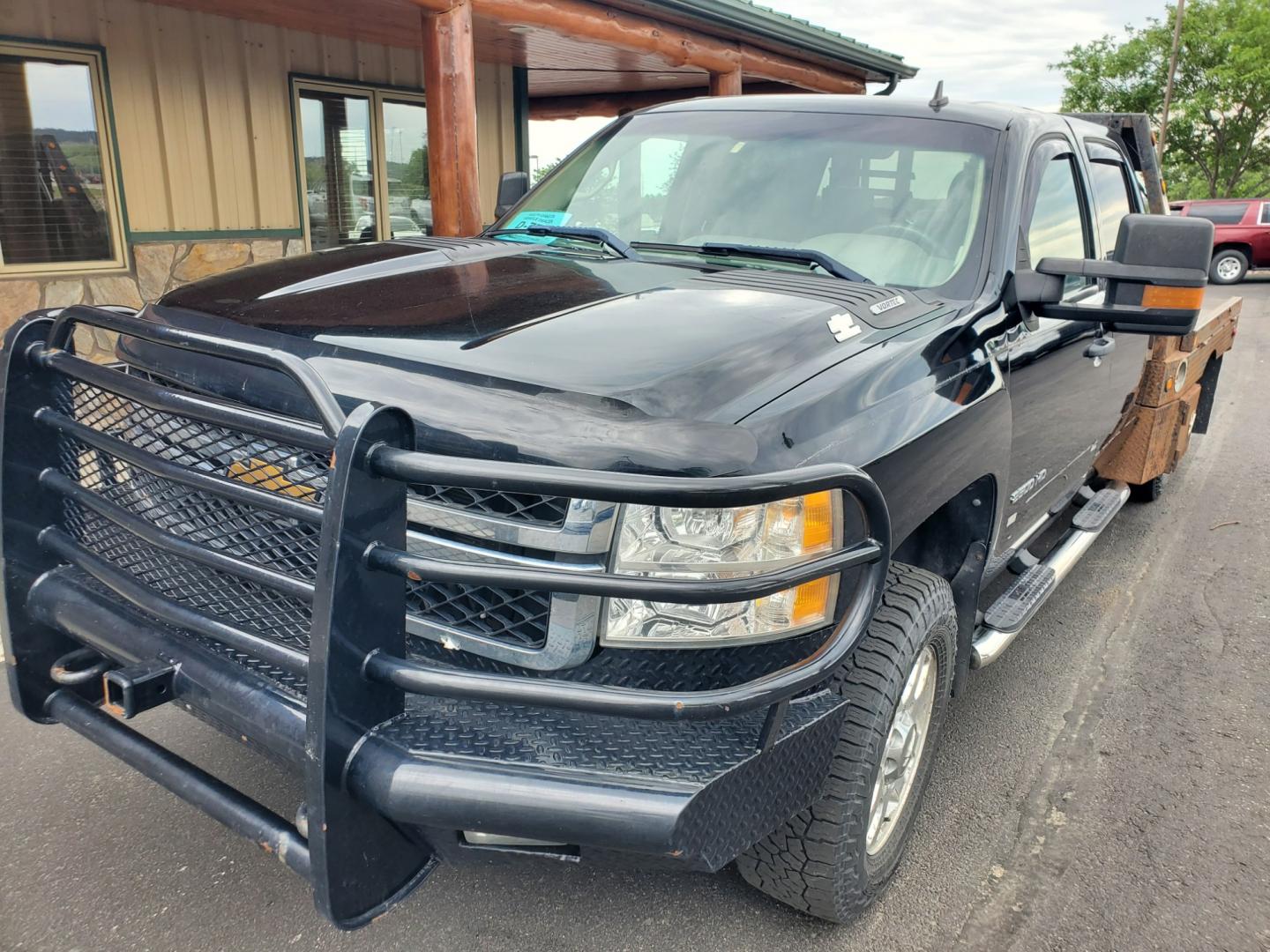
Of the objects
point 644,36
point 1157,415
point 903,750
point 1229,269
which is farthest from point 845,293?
point 1229,269

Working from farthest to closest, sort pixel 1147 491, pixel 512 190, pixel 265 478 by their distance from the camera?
pixel 1147 491 < pixel 512 190 < pixel 265 478

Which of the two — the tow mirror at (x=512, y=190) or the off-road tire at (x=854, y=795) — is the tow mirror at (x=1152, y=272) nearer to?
the off-road tire at (x=854, y=795)

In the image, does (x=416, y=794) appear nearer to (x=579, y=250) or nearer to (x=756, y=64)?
(x=579, y=250)

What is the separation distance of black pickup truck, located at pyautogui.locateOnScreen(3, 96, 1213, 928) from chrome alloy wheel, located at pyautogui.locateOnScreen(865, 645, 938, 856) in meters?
0.02

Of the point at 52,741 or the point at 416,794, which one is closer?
the point at 416,794

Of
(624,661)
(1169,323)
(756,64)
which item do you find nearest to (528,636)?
(624,661)

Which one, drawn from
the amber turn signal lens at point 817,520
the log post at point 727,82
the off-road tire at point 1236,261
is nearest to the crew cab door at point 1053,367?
the amber turn signal lens at point 817,520

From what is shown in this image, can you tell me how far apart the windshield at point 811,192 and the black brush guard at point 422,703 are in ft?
4.64

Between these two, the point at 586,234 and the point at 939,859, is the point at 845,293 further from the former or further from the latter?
the point at 939,859

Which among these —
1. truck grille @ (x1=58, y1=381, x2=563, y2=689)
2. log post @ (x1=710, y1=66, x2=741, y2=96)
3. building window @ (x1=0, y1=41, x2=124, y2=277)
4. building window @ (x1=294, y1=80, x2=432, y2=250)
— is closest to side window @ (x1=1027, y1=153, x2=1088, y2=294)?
truck grille @ (x1=58, y1=381, x2=563, y2=689)

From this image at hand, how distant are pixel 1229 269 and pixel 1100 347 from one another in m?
20.7

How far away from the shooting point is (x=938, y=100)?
3.39 metres

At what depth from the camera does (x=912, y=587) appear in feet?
8.14

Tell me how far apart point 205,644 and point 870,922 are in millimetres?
1724
